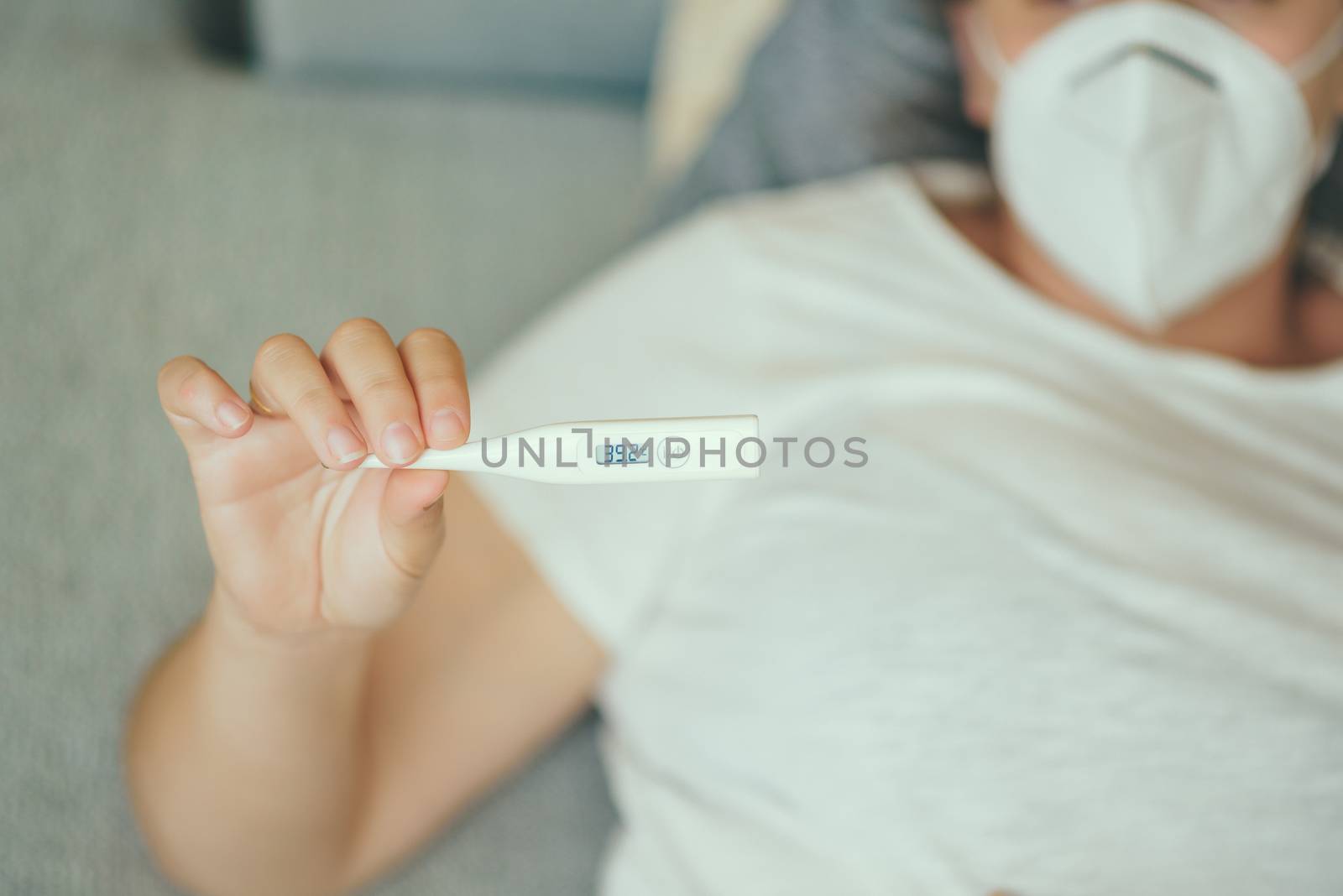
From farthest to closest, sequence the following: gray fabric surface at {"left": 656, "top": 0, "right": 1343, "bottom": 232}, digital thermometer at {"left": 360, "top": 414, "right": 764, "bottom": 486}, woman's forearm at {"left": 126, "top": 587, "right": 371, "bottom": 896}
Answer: gray fabric surface at {"left": 656, "top": 0, "right": 1343, "bottom": 232} < woman's forearm at {"left": 126, "top": 587, "right": 371, "bottom": 896} < digital thermometer at {"left": 360, "top": 414, "right": 764, "bottom": 486}

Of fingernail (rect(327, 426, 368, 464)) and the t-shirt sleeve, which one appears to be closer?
fingernail (rect(327, 426, 368, 464))

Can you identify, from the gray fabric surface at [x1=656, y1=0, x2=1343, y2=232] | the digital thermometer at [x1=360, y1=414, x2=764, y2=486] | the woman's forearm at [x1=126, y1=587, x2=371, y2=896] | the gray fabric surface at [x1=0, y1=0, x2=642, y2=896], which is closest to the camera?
A: the digital thermometer at [x1=360, y1=414, x2=764, y2=486]

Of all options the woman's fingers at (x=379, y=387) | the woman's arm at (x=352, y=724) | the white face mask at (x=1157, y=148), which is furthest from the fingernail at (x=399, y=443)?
the white face mask at (x=1157, y=148)

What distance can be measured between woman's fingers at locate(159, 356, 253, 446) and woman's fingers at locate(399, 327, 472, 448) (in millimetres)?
74

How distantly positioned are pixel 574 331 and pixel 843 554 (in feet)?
0.87

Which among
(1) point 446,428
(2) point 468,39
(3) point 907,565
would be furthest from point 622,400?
(2) point 468,39

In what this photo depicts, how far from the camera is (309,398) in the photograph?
45 cm

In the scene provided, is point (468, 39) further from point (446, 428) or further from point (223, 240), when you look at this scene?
point (446, 428)

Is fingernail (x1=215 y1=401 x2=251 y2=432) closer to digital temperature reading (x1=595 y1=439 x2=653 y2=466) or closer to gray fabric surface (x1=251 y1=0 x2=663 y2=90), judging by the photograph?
digital temperature reading (x1=595 y1=439 x2=653 y2=466)

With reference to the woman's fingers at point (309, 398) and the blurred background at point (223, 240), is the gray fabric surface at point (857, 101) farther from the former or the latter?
the woman's fingers at point (309, 398)

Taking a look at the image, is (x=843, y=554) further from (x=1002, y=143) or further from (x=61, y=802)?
(x=61, y=802)

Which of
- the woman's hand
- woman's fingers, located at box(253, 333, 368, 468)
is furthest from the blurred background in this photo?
woman's fingers, located at box(253, 333, 368, 468)

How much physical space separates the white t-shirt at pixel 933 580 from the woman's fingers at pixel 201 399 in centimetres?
33

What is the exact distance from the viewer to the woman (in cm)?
63
